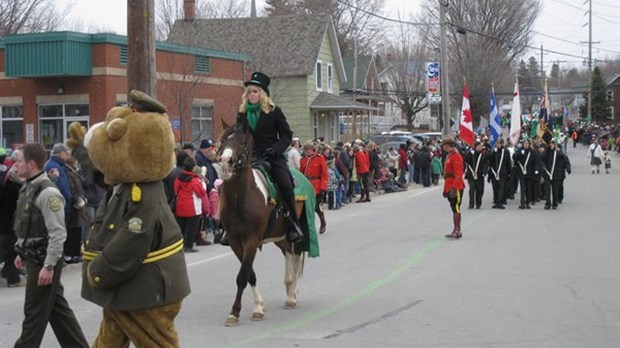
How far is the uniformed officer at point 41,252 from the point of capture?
23.2ft

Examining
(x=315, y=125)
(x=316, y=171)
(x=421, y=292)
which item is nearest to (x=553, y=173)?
(x=316, y=171)

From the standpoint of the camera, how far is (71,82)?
2700 centimetres

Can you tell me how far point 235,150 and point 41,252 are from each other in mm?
2536

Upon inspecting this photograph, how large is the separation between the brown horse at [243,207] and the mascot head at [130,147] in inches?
141

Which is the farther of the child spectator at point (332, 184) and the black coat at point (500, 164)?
the black coat at point (500, 164)

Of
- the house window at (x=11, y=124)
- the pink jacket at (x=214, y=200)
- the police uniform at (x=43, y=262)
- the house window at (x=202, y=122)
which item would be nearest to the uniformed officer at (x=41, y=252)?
the police uniform at (x=43, y=262)

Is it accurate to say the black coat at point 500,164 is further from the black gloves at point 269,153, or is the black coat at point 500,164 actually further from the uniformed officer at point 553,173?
the black gloves at point 269,153

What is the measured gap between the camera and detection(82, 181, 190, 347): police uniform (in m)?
5.06

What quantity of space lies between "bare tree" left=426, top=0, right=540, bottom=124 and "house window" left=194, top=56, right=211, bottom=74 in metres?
32.6

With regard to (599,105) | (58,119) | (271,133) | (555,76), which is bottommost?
(271,133)

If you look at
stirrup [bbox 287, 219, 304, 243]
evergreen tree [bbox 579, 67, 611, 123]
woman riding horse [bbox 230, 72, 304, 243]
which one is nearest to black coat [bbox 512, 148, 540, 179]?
stirrup [bbox 287, 219, 304, 243]

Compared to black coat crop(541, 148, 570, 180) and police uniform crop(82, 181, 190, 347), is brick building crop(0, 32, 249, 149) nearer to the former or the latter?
black coat crop(541, 148, 570, 180)

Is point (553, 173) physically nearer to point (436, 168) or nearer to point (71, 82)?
point (436, 168)

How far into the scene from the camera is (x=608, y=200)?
26.3 meters
